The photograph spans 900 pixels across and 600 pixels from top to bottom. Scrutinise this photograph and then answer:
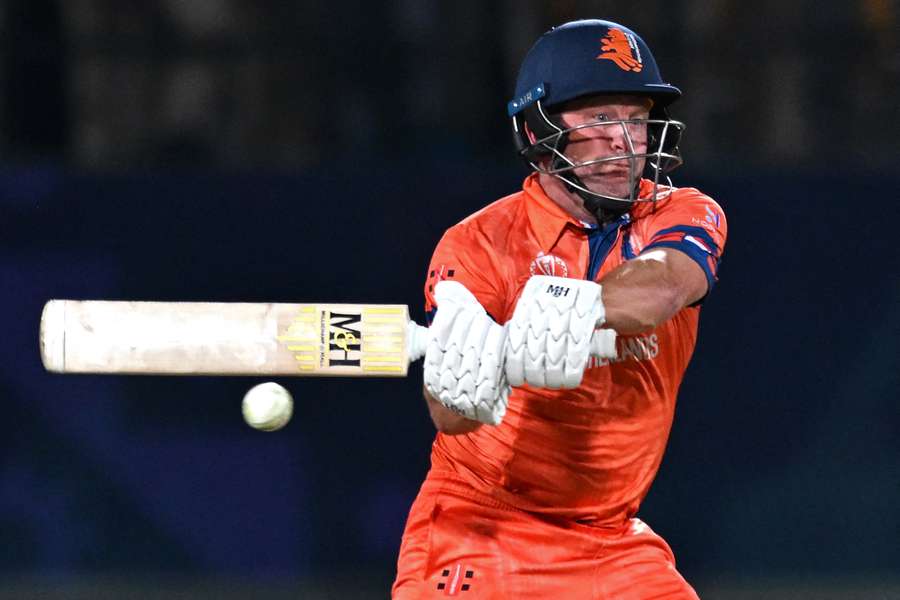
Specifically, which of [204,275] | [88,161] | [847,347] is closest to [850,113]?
[847,347]

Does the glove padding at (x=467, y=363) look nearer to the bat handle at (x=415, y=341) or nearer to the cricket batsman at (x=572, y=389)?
the bat handle at (x=415, y=341)

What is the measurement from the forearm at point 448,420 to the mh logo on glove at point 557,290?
45cm

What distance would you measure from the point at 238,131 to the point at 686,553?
2287mm

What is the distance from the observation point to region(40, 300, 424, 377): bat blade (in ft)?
10.3

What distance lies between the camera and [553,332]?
9.17ft

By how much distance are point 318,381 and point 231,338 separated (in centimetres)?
234

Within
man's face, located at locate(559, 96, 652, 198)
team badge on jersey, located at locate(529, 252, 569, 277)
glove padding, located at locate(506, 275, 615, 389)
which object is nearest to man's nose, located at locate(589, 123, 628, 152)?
man's face, located at locate(559, 96, 652, 198)

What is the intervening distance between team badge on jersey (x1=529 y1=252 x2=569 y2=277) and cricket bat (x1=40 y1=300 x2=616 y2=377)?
39 cm

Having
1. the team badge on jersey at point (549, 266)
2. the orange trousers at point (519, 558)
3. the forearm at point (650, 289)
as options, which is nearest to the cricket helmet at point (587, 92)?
the team badge on jersey at point (549, 266)

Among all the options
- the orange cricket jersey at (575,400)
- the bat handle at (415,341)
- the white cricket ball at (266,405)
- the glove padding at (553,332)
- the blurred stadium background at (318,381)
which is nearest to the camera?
the glove padding at (553,332)

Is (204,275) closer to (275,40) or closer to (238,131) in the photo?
(238,131)

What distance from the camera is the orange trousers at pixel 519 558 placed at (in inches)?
130

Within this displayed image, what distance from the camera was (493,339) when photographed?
289 cm

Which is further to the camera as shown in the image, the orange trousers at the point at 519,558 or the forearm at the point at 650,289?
the orange trousers at the point at 519,558
